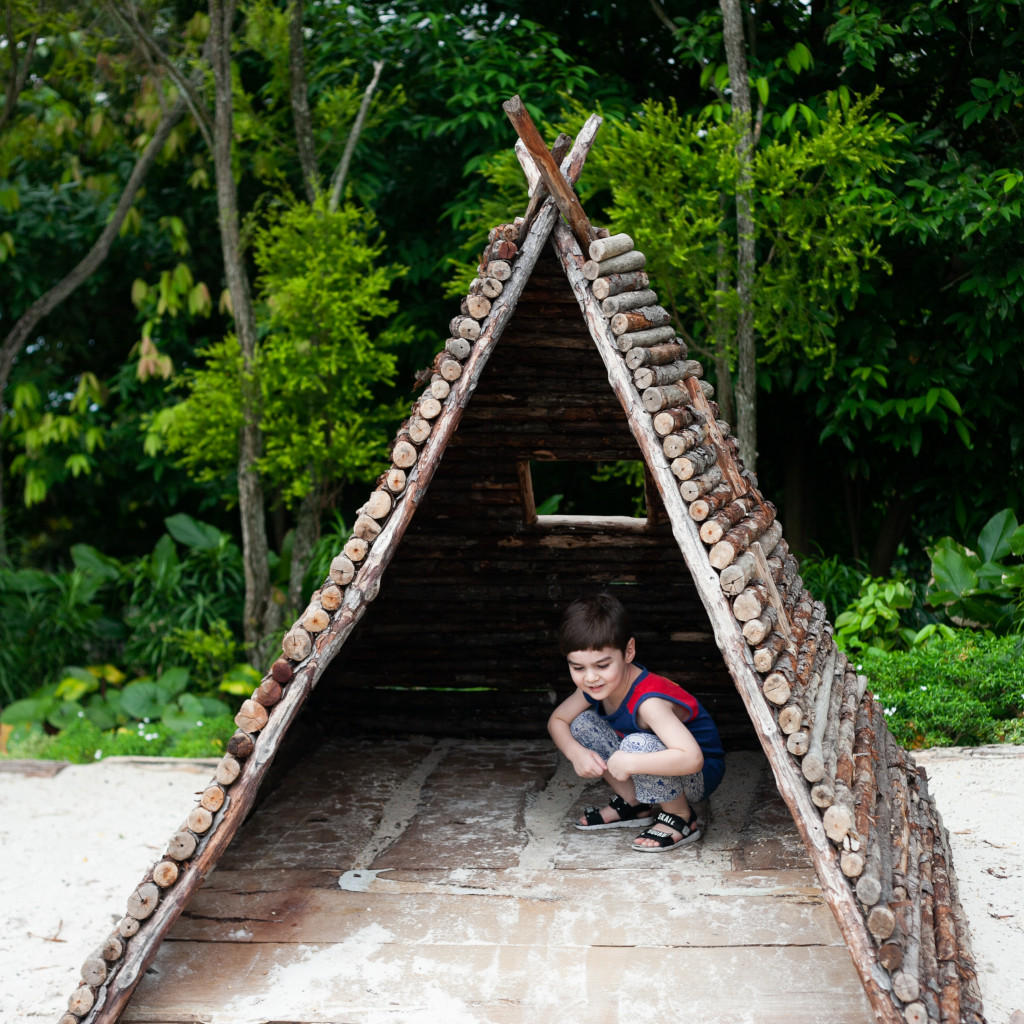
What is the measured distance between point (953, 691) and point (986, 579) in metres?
1.08

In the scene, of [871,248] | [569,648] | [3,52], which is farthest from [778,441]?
[3,52]

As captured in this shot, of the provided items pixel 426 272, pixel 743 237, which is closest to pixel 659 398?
pixel 743 237

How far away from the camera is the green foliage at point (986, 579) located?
6219 millimetres

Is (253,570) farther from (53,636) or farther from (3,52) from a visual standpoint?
(3,52)

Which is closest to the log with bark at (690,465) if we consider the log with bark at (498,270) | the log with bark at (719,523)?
the log with bark at (719,523)

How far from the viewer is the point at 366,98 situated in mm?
7102

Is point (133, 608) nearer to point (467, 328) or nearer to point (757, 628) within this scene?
point (467, 328)

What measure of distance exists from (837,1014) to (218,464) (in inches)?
229

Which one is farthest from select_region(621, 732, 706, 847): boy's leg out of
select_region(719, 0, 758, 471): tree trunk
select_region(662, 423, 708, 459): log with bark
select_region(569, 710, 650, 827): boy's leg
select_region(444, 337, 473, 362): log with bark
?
select_region(719, 0, 758, 471): tree trunk

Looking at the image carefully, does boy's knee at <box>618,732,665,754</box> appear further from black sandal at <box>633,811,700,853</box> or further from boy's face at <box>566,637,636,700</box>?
black sandal at <box>633,811,700,853</box>

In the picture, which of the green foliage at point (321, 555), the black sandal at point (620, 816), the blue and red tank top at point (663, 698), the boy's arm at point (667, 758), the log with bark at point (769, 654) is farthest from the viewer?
the green foliage at point (321, 555)

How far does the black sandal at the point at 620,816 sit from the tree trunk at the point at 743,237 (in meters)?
2.72

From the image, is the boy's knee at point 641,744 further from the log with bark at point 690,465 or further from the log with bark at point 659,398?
the log with bark at point 659,398

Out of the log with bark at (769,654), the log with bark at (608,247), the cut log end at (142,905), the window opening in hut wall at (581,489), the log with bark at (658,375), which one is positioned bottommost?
the cut log end at (142,905)
